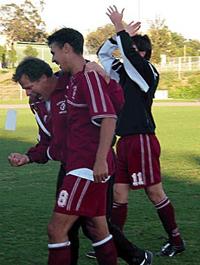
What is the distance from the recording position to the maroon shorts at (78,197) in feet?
14.4

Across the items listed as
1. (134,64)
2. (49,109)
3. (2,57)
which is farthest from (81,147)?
(2,57)

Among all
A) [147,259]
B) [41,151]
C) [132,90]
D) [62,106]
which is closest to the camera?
[62,106]

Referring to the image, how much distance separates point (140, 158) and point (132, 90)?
60cm

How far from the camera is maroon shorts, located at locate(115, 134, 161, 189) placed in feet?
18.9

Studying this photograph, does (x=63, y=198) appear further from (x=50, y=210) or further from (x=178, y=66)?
(x=178, y=66)

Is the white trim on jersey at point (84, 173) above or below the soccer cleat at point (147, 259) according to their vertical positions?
above

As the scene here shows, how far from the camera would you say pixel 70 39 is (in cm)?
448

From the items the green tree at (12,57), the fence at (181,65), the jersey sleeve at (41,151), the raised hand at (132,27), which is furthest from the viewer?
the green tree at (12,57)

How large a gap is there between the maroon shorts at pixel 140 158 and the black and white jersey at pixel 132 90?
0.24ft

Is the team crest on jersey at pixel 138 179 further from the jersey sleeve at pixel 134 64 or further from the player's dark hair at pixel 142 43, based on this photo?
the player's dark hair at pixel 142 43

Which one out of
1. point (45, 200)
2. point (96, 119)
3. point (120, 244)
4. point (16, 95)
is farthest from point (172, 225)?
point (16, 95)

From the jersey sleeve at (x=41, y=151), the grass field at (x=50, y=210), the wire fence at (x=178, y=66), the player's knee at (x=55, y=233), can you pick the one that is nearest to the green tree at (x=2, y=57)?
the wire fence at (x=178, y=66)

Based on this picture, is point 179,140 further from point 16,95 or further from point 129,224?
point 16,95

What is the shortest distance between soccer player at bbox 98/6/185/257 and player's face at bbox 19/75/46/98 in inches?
38.3
